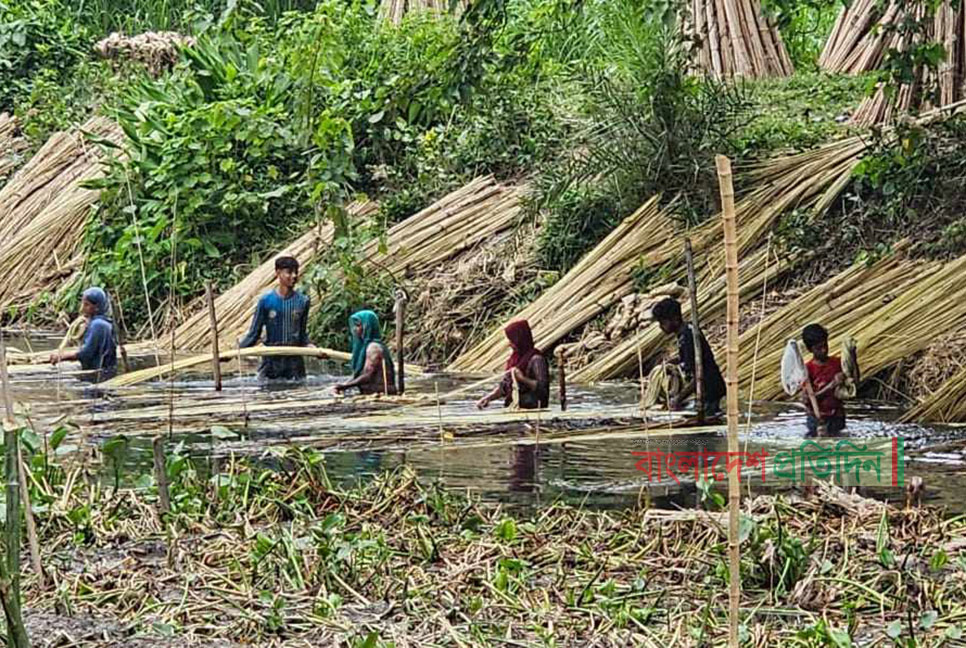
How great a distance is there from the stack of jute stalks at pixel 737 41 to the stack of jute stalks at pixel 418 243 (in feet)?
9.37

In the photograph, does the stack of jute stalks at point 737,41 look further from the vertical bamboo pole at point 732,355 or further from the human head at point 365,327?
the vertical bamboo pole at point 732,355

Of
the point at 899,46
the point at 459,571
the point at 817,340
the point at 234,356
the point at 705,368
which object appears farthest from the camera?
the point at 899,46

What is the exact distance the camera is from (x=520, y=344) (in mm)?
11008

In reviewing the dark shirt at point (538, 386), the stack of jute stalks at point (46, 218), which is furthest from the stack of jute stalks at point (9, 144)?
the dark shirt at point (538, 386)

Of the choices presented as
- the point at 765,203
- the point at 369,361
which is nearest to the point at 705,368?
the point at 369,361

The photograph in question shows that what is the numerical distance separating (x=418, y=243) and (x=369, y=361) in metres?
4.22

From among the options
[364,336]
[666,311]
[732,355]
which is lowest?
[732,355]

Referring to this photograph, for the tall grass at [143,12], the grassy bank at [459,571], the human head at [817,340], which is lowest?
the grassy bank at [459,571]

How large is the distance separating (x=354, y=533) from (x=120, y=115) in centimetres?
1354

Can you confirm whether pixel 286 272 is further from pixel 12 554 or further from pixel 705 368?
pixel 12 554

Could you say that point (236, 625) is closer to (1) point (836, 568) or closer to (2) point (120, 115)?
(1) point (836, 568)

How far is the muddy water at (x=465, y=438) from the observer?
8320mm

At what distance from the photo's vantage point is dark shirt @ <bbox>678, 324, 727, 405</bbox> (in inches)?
407

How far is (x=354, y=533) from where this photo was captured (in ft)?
21.0
